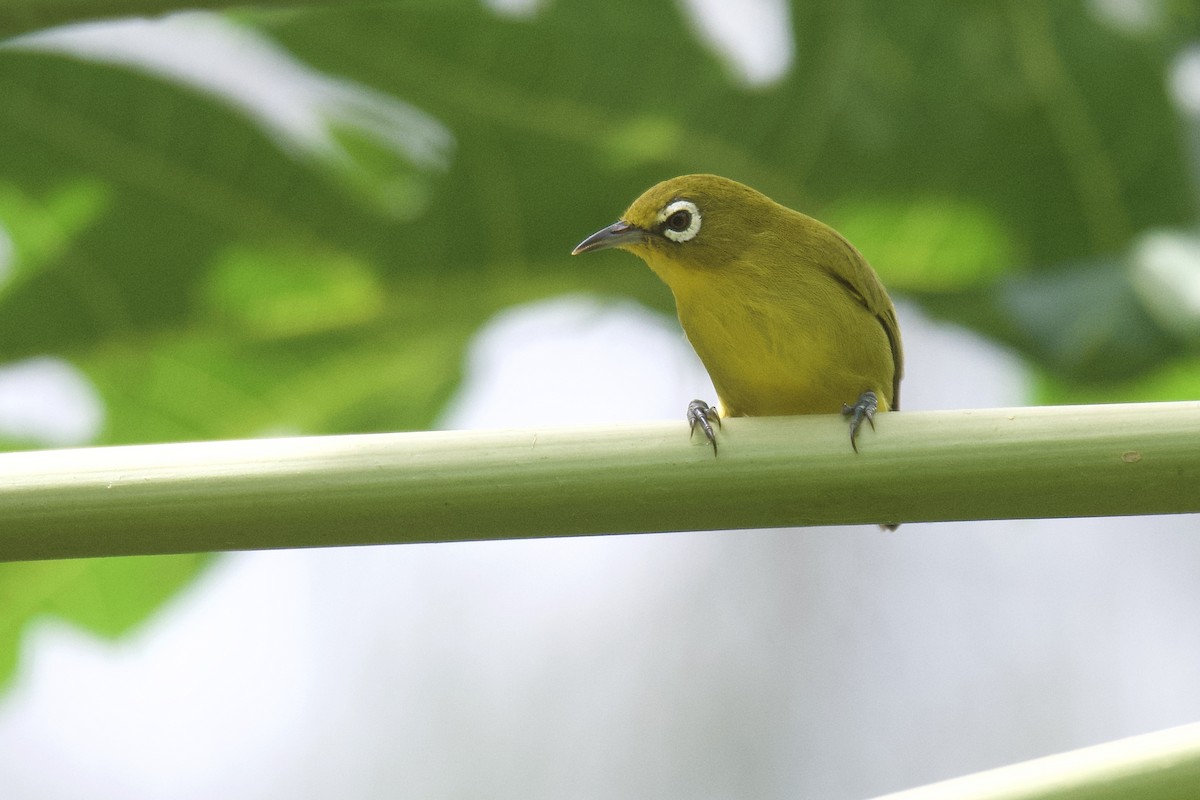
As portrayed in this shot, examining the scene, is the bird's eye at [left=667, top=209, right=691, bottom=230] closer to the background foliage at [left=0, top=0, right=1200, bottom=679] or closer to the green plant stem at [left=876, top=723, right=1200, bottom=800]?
the background foliage at [left=0, top=0, right=1200, bottom=679]

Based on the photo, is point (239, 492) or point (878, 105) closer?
point (239, 492)

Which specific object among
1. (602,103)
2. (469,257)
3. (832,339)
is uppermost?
(602,103)

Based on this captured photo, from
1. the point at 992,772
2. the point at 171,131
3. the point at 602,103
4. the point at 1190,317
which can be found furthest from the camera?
the point at 602,103

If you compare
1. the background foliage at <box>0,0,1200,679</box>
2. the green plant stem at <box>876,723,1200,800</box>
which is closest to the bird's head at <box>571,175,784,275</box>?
the background foliage at <box>0,0,1200,679</box>

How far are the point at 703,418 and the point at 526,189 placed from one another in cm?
207

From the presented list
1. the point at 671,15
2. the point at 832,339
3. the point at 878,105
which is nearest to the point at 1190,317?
the point at 832,339

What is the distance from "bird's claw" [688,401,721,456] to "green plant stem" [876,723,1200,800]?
0.50m

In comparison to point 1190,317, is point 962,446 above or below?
below

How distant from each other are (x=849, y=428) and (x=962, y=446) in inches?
7.5

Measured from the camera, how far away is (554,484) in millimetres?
1577

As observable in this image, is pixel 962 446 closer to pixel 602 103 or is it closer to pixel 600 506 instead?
pixel 600 506

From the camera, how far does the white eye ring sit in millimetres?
3105

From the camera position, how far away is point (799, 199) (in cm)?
406

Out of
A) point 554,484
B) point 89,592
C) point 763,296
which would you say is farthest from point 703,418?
point 89,592
